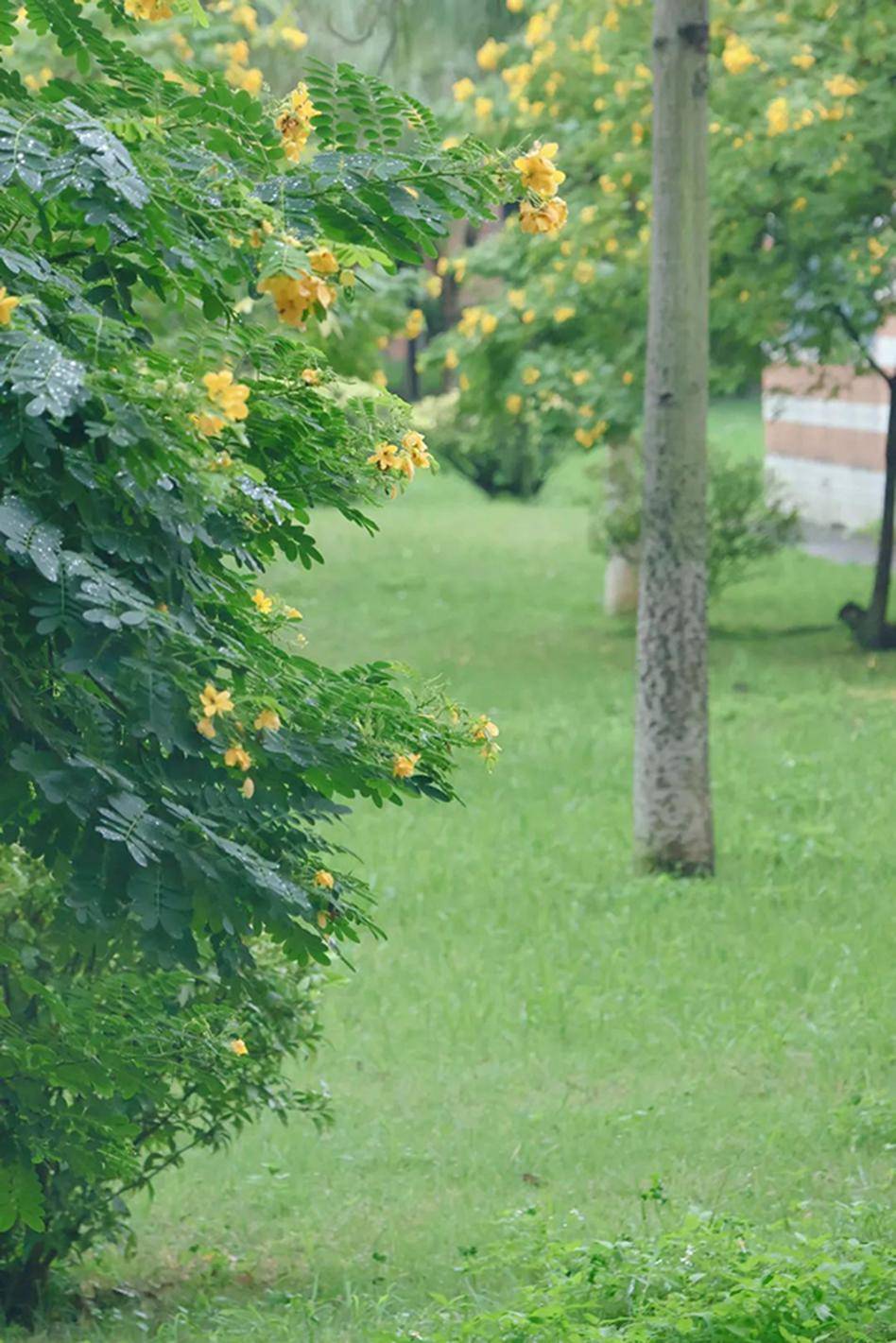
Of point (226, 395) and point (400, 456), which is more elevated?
point (226, 395)

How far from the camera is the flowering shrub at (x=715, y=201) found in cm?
1378

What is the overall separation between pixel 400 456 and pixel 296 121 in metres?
0.58

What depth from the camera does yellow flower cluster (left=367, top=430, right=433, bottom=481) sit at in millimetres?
3613

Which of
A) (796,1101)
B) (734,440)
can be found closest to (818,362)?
(796,1101)

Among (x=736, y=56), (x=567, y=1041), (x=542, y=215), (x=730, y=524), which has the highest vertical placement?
(x=736, y=56)

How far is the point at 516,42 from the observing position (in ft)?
53.9

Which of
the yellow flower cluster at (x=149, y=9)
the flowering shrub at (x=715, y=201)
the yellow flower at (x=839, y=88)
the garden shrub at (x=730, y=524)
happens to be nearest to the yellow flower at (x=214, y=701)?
the yellow flower cluster at (x=149, y=9)

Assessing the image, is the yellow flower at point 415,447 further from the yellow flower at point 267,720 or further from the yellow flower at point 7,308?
the yellow flower at point 7,308

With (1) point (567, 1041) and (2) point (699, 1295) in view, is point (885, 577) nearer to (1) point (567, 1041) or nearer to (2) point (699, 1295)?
(1) point (567, 1041)

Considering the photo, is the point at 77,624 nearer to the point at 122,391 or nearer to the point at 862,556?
the point at 122,391

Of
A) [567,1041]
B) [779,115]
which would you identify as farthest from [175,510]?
[779,115]

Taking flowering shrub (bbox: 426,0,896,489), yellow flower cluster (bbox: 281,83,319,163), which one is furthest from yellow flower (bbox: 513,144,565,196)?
flowering shrub (bbox: 426,0,896,489)

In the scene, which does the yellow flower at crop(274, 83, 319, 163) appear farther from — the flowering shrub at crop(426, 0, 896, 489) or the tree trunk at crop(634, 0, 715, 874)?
the flowering shrub at crop(426, 0, 896, 489)

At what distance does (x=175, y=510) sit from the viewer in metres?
3.09
